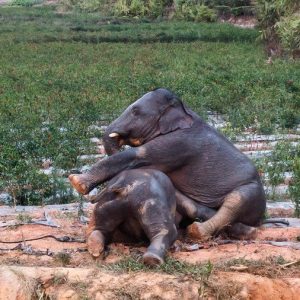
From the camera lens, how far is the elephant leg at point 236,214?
5848 mm

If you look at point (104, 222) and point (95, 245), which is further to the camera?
point (104, 222)

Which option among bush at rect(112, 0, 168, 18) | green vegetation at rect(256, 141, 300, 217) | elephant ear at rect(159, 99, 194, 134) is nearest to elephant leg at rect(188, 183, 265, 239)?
elephant ear at rect(159, 99, 194, 134)

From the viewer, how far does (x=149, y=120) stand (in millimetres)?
6039

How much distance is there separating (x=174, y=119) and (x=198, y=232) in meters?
0.87

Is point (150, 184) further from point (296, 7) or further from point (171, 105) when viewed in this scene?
point (296, 7)

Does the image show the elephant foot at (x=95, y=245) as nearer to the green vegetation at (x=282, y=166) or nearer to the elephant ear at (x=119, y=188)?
the elephant ear at (x=119, y=188)

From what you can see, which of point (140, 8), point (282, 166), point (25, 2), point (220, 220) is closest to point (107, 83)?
point (282, 166)

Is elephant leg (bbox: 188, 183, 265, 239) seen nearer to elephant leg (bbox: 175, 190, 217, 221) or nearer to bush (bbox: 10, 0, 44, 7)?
elephant leg (bbox: 175, 190, 217, 221)

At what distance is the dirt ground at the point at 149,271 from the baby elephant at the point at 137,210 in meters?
0.12

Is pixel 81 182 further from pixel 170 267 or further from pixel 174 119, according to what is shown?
pixel 170 267

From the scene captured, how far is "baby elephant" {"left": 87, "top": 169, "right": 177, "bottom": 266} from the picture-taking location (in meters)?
5.55

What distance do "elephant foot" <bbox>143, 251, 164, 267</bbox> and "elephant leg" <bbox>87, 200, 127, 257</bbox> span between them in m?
0.42

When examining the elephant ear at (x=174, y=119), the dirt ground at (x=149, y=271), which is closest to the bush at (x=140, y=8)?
the elephant ear at (x=174, y=119)

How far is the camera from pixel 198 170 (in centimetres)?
606
